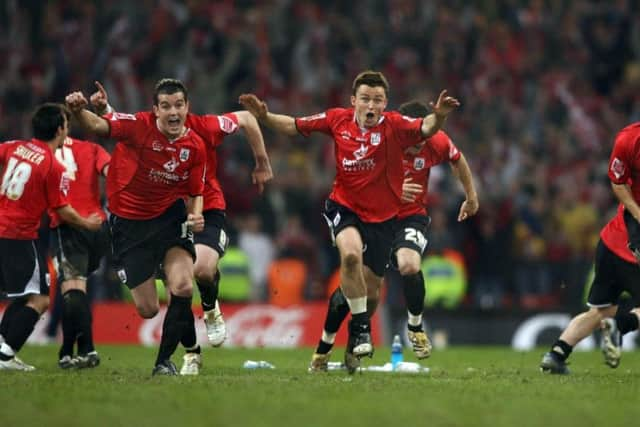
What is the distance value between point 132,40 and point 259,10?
2.46 m

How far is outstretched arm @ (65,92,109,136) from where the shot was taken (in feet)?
36.0

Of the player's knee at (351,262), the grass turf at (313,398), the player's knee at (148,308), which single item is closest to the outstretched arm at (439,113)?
the player's knee at (351,262)

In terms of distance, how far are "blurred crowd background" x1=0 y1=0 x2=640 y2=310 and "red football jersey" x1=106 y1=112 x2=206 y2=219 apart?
28.9ft

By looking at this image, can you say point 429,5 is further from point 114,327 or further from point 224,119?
point 224,119

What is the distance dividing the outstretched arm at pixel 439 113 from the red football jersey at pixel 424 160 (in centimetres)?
174

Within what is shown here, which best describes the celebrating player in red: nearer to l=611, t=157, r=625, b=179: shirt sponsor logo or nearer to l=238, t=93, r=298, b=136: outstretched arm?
l=238, t=93, r=298, b=136: outstretched arm

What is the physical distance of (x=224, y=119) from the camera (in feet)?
41.5

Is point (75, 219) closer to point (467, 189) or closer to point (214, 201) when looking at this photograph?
point (214, 201)

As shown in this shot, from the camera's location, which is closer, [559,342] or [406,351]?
[559,342]

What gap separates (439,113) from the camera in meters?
11.8

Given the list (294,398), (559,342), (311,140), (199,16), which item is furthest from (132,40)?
(294,398)

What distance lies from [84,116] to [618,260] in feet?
16.1

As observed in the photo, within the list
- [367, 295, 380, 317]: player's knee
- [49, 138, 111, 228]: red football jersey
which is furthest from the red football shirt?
[49, 138, 111, 228]: red football jersey

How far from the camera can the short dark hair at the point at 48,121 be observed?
12.6 metres
